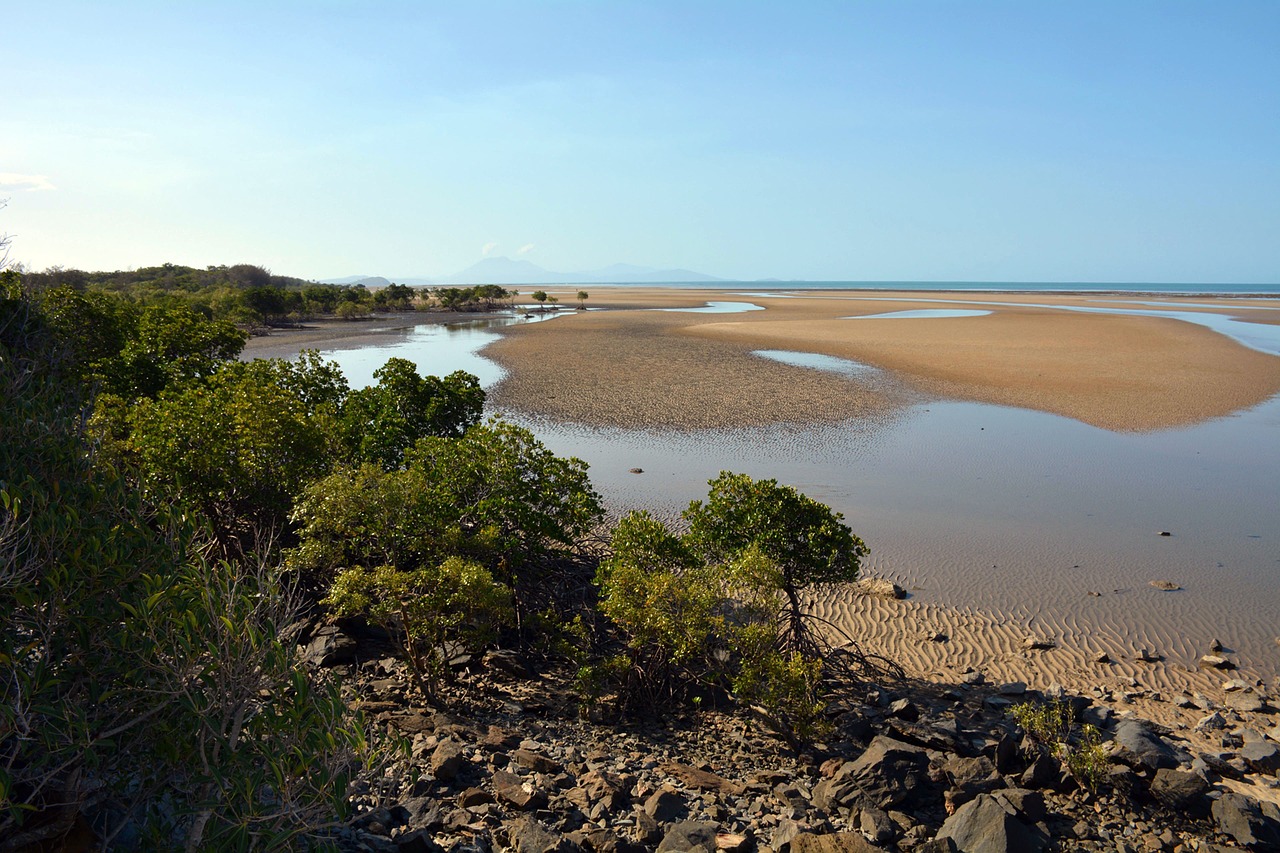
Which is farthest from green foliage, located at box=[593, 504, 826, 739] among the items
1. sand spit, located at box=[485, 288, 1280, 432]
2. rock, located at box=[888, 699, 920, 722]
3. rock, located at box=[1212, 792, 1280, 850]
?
sand spit, located at box=[485, 288, 1280, 432]

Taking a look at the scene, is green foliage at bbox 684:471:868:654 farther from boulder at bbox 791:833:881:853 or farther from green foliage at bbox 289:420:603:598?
boulder at bbox 791:833:881:853

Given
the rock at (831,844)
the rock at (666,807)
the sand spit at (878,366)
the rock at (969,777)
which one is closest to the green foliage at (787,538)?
the rock at (969,777)

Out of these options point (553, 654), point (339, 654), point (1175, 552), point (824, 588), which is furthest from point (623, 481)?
point (1175, 552)

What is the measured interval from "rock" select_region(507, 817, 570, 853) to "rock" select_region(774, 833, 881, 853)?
8.81ft

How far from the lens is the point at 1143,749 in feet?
35.1

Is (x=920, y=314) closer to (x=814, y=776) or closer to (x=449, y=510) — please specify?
(x=449, y=510)

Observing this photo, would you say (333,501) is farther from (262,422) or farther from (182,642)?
(182,642)

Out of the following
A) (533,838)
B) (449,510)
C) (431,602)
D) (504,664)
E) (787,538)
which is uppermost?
(449,510)

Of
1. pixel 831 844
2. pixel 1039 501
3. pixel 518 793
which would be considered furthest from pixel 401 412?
pixel 1039 501

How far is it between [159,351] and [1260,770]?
1055 inches

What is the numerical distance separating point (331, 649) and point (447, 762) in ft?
14.5

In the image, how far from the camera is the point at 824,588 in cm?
1747

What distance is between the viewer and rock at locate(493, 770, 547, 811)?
9438 mm

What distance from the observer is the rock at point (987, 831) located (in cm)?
879
